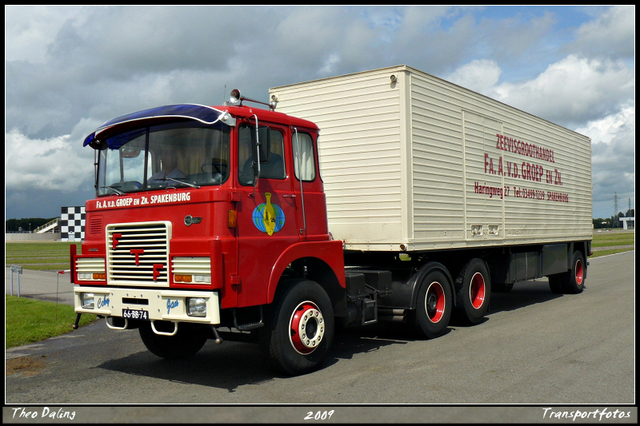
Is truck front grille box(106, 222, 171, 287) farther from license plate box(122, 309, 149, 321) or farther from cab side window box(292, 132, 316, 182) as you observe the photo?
cab side window box(292, 132, 316, 182)

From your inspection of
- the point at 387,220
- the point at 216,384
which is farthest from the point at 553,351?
the point at 216,384

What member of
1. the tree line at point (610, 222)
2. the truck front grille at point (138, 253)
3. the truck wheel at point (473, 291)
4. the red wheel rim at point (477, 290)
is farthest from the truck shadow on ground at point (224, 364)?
the tree line at point (610, 222)

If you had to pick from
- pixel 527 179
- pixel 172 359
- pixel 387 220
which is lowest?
pixel 172 359

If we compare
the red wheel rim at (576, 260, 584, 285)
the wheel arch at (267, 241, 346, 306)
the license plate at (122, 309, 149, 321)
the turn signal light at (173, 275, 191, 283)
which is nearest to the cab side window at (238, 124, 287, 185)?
the wheel arch at (267, 241, 346, 306)

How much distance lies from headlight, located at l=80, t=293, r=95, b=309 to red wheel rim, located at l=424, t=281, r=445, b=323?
Result: 4732 millimetres

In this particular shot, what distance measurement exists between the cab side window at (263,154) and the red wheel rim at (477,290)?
4829mm

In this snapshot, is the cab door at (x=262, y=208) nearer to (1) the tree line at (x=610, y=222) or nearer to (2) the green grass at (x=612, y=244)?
(2) the green grass at (x=612, y=244)

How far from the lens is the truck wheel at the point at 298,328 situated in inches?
251

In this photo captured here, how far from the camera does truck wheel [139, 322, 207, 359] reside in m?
7.45

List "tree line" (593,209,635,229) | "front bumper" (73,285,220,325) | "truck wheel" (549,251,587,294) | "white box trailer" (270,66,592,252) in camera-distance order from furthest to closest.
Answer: "tree line" (593,209,635,229) → "truck wheel" (549,251,587,294) → "white box trailer" (270,66,592,252) → "front bumper" (73,285,220,325)

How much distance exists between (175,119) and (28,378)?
341 centimetres

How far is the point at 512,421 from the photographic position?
4.84 m

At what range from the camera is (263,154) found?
6363 millimetres

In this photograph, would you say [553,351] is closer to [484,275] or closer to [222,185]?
[484,275]
